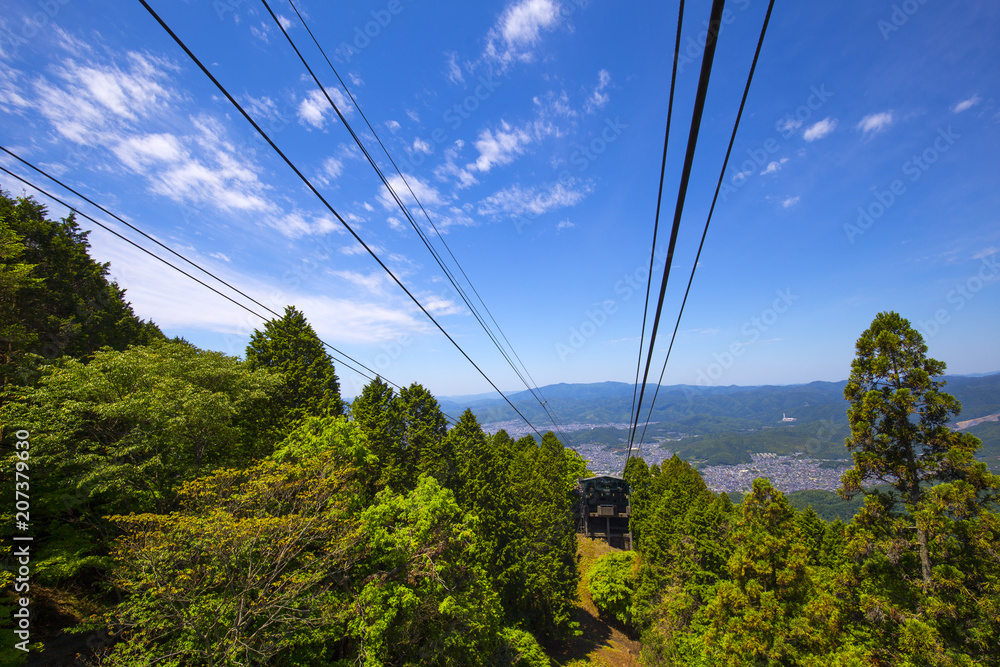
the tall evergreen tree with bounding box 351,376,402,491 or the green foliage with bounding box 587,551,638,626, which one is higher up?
the tall evergreen tree with bounding box 351,376,402,491

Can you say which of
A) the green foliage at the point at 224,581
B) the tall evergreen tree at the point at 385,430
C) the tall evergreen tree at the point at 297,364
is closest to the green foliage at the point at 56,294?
the tall evergreen tree at the point at 297,364

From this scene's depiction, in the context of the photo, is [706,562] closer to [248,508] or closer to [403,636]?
[403,636]

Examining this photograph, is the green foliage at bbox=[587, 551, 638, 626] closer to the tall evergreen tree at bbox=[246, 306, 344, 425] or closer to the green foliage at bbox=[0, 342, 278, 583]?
the tall evergreen tree at bbox=[246, 306, 344, 425]

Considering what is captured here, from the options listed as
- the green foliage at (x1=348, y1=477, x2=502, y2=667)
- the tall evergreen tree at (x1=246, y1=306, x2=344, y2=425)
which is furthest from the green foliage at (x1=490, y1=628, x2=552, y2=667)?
the tall evergreen tree at (x1=246, y1=306, x2=344, y2=425)

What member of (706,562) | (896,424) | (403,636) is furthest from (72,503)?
(706,562)

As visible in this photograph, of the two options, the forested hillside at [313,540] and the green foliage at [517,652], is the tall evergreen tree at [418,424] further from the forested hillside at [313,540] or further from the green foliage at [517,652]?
the green foliage at [517,652]


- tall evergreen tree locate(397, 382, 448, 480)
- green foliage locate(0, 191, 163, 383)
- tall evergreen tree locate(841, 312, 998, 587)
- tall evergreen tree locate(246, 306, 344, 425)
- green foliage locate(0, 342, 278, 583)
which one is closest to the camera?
tall evergreen tree locate(841, 312, 998, 587)

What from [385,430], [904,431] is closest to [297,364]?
[385,430]

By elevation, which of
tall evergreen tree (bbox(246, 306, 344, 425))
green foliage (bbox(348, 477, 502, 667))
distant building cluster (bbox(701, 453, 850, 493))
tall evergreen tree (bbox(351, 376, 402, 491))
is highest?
tall evergreen tree (bbox(246, 306, 344, 425))

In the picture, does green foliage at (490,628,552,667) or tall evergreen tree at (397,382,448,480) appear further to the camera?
tall evergreen tree at (397,382,448,480)
